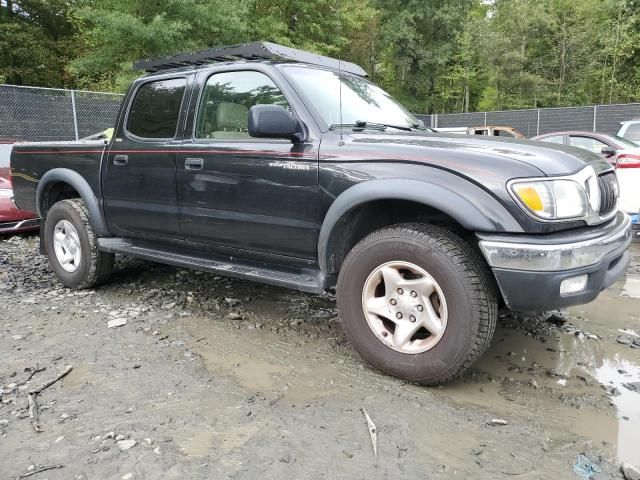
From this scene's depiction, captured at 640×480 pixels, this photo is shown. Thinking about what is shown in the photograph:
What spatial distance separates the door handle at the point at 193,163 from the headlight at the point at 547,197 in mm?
2126

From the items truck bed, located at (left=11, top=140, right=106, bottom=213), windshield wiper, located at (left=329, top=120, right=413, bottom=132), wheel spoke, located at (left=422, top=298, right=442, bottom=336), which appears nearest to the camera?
wheel spoke, located at (left=422, top=298, right=442, bottom=336)

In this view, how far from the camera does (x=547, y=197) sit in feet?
8.06

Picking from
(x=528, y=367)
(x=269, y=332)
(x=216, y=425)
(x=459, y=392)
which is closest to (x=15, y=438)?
(x=216, y=425)

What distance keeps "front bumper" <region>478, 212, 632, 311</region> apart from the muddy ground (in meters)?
0.60

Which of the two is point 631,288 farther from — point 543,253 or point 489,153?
point 489,153

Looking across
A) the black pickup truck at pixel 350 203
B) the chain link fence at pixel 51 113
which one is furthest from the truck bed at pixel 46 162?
the chain link fence at pixel 51 113

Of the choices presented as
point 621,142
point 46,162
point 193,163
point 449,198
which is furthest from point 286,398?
point 621,142

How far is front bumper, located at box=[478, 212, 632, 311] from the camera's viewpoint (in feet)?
7.97

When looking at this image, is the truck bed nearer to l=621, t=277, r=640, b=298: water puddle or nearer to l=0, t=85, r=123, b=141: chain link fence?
l=621, t=277, r=640, b=298: water puddle

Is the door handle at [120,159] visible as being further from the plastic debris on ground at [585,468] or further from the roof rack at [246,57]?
the plastic debris on ground at [585,468]

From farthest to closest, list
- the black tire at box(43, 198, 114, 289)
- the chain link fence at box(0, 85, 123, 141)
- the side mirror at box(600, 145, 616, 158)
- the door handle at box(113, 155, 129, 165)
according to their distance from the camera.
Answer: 1. the chain link fence at box(0, 85, 123, 141)
2. the side mirror at box(600, 145, 616, 158)
3. the black tire at box(43, 198, 114, 289)
4. the door handle at box(113, 155, 129, 165)

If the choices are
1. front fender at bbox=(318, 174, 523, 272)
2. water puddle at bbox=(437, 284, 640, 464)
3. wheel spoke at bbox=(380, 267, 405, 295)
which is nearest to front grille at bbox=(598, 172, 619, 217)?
front fender at bbox=(318, 174, 523, 272)

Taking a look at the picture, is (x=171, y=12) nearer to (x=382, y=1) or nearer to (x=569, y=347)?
(x=569, y=347)

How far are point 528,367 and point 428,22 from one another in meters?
33.4
